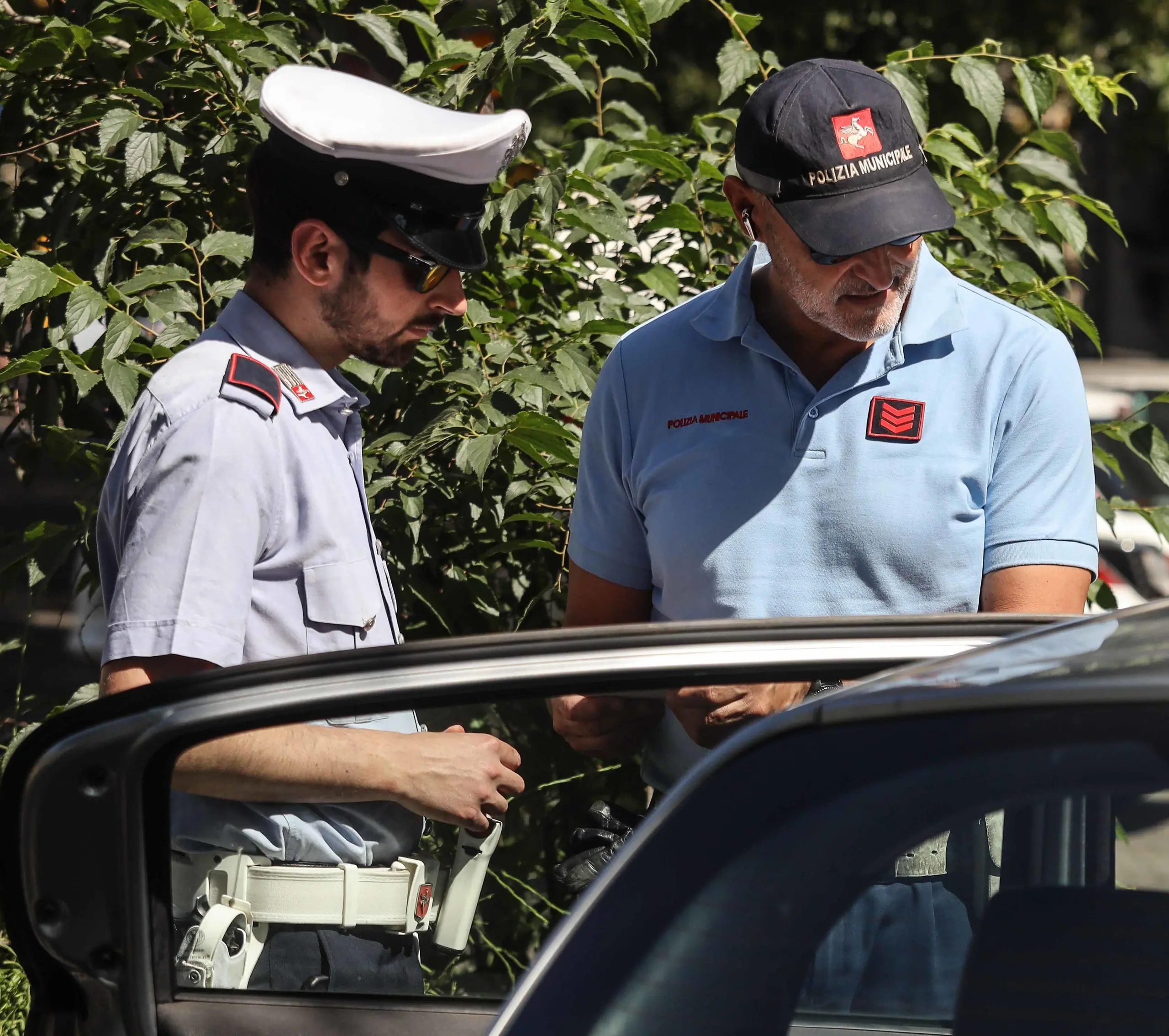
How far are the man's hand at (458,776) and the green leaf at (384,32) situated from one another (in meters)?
2.02

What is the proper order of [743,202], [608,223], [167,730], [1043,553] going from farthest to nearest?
[608,223], [743,202], [1043,553], [167,730]

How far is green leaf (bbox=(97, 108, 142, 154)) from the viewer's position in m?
2.88

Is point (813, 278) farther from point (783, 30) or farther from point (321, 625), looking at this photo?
point (783, 30)

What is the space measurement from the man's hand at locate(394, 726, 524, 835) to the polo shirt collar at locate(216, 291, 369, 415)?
0.70 m

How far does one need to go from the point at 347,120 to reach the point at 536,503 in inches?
40.8

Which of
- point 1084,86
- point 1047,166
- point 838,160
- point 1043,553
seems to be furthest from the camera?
point 1047,166

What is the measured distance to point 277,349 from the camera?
2.20m

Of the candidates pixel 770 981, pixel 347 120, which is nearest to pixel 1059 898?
pixel 770 981

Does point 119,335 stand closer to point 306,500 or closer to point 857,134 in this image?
point 306,500

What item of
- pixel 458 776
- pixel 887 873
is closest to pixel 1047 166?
pixel 458 776

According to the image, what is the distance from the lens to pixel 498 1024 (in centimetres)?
128

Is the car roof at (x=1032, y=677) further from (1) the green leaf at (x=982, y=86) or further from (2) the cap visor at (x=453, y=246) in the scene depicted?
(1) the green leaf at (x=982, y=86)

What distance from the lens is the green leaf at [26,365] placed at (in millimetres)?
2736

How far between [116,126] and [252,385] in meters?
1.15
